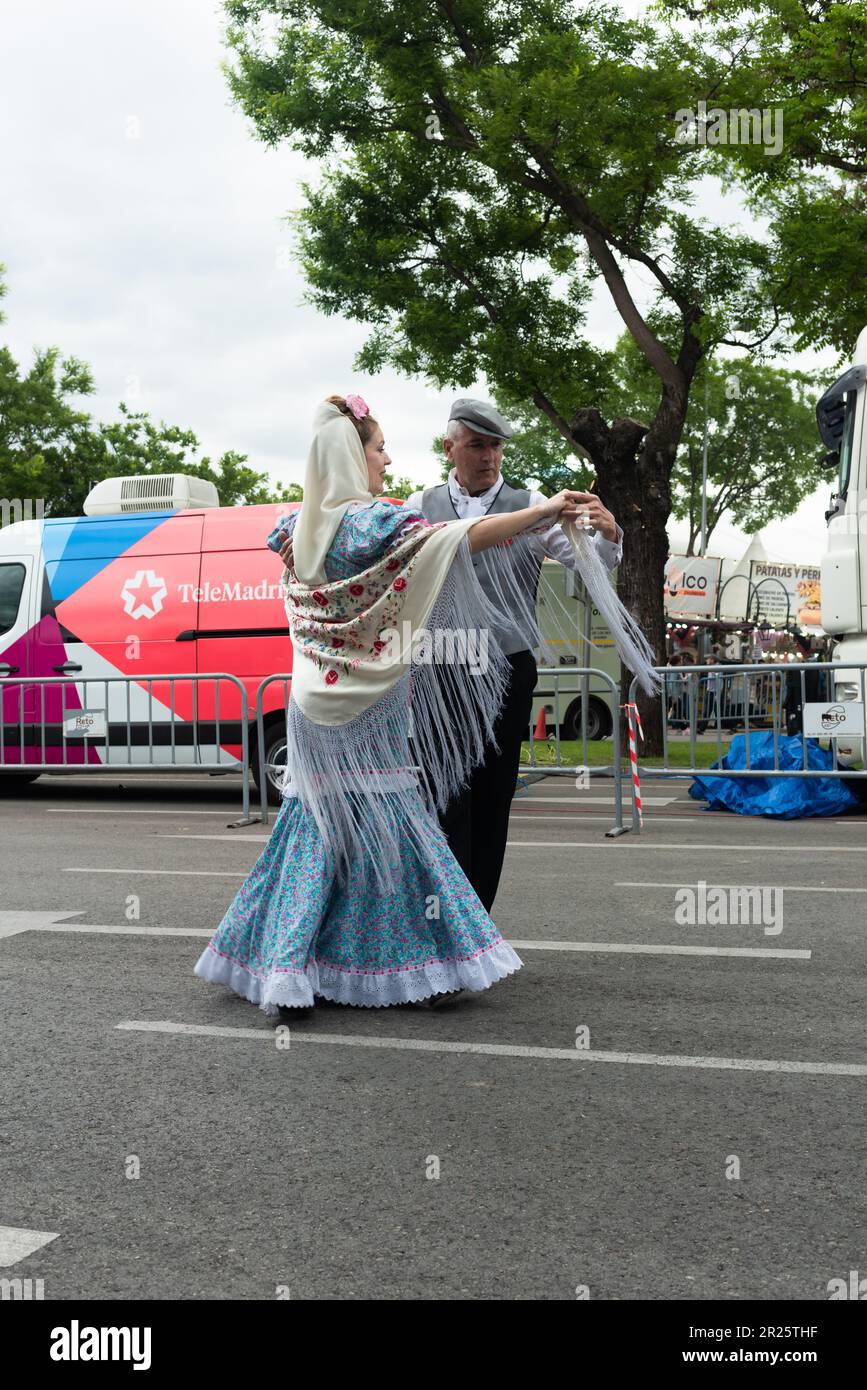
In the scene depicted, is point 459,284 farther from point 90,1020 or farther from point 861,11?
point 90,1020

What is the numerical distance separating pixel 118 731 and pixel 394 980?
786cm

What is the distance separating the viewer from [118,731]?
38.8 ft

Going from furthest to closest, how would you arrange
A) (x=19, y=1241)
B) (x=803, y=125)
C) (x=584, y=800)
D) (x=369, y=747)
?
1. (x=803, y=125)
2. (x=584, y=800)
3. (x=369, y=747)
4. (x=19, y=1241)

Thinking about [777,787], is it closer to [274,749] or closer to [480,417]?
[274,749]

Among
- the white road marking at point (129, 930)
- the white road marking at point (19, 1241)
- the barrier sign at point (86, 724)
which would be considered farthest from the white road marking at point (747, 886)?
the barrier sign at point (86, 724)

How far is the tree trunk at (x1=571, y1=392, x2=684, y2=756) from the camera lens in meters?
15.8

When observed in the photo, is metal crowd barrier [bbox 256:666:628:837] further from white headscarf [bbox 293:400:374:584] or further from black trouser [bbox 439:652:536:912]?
white headscarf [bbox 293:400:374:584]

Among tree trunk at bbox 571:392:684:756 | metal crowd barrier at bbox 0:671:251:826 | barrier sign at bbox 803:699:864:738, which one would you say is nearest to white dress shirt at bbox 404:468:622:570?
barrier sign at bbox 803:699:864:738

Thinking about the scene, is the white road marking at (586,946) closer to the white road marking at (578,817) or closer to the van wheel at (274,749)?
the white road marking at (578,817)

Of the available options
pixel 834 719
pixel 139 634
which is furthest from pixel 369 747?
pixel 139 634

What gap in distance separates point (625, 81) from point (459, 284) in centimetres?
371

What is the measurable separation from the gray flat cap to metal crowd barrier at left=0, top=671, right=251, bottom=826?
6.60m

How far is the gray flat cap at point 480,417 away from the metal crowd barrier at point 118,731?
6599 millimetres
